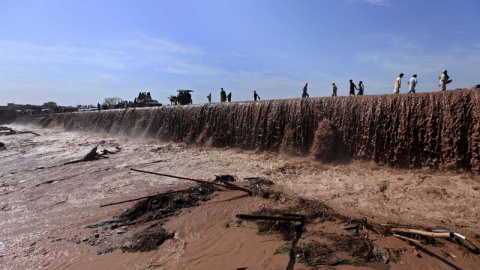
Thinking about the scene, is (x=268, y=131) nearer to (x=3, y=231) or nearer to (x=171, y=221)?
(x=171, y=221)

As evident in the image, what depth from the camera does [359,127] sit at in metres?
11.2

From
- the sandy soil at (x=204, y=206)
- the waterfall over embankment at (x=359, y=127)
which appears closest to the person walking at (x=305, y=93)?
the waterfall over embankment at (x=359, y=127)

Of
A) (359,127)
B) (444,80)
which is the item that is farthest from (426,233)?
(444,80)

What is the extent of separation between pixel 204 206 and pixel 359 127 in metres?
6.88

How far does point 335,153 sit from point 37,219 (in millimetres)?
9891

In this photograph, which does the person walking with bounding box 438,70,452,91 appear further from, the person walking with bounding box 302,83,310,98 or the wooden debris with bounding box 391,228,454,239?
the wooden debris with bounding box 391,228,454,239

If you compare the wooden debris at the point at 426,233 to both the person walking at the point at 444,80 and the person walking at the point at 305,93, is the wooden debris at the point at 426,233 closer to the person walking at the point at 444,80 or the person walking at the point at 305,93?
the person walking at the point at 444,80

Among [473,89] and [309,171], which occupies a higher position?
[473,89]

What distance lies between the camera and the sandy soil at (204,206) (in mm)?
5336

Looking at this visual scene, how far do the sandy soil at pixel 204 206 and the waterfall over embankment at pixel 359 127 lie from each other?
607mm

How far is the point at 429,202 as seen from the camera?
7.35 metres

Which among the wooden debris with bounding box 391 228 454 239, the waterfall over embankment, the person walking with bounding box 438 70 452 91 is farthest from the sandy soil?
the person walking with bounding box 438 70 452 91

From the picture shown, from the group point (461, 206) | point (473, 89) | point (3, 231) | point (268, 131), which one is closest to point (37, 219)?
point (3, 231)

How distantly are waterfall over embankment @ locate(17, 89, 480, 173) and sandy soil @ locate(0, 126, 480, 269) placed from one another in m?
0.61
